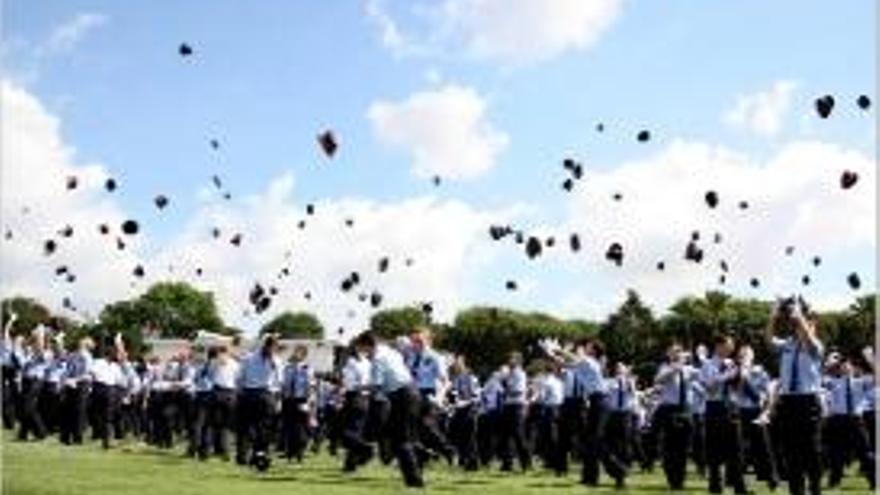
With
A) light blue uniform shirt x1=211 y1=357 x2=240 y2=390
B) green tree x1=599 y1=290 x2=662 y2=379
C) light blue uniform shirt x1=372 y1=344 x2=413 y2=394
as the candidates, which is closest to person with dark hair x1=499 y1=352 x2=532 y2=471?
light blue uniform shirt x1=211 y1=357 x2=240 y2=390

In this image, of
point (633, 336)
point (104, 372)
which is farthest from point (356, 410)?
point (633, 336)

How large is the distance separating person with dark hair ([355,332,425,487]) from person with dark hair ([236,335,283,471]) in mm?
4017

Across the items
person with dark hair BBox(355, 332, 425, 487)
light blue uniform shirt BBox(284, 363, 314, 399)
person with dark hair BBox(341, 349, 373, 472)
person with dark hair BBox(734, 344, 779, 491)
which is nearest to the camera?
person with dark hair BBox(355, 332, 425, 487)

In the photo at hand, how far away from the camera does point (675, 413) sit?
2605cm

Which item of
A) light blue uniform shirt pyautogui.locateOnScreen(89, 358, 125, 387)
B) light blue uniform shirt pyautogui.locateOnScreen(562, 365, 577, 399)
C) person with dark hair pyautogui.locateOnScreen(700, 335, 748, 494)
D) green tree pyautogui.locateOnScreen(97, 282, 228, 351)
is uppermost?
green tree pyautogui.locateOnScreen(97, 282, 228, 351)

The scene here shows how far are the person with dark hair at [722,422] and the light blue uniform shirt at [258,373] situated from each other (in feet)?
24.0

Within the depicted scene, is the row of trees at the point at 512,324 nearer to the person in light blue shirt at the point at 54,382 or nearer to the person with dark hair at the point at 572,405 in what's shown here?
the person in light blue shirt at the point at 54,382

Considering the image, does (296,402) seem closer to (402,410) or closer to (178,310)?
(402,410)

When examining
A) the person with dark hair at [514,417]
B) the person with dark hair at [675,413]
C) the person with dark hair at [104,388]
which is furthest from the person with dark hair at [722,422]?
the person with dark hair at [104,388]

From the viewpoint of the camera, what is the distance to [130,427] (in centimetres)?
5600

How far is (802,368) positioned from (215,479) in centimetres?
805

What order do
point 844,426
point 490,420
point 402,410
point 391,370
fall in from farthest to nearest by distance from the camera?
1. point 490,420
2. point 844,426
3. point 391,370
4. point 402,410

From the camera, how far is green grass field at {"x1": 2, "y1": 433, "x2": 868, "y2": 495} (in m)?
20.2

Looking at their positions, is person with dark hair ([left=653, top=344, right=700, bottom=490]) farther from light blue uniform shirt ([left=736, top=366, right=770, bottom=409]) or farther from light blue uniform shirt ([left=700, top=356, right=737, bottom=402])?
light blue uniform shirt ([left=736, top=366, right=770, bottom=409])
